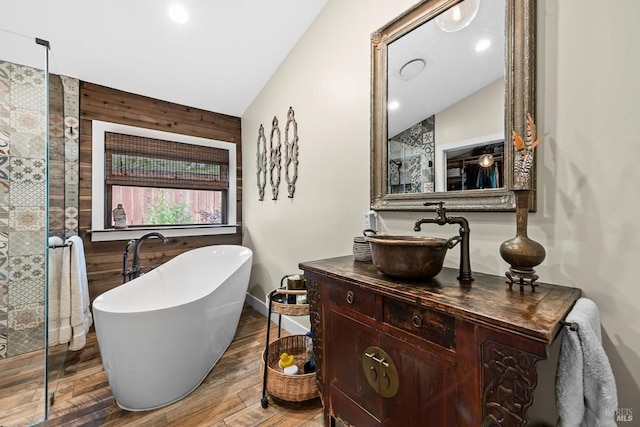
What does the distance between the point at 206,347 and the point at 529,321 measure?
72.3 inches

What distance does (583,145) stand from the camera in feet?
3.05

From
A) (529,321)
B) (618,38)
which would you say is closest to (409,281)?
(529,321)

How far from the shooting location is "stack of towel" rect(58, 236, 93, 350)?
1994 millimetres

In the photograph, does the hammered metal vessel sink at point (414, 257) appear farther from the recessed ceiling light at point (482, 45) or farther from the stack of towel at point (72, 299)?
the stack of towel at point (72, 299)

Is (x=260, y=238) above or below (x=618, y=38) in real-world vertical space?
below

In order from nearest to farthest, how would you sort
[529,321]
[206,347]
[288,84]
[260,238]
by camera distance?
[529,321] → [206,347] → [288,84] → [260,238]

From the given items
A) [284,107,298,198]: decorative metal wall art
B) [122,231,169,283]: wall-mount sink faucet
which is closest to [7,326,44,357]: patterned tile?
A: [122,231,169,283]: wall-mount sink faucet

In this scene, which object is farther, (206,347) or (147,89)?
(147,89)

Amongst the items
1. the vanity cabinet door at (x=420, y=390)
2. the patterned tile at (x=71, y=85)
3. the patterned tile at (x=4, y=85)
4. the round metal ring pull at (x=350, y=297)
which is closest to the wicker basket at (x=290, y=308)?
the round metal ring pull at (x=350, y=297)

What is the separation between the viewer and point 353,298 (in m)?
1.11

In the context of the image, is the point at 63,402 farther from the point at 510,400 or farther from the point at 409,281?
the point at 510,400

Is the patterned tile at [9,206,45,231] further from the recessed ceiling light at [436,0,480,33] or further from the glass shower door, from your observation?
the recessed ceiling light at [436,0,480,33]

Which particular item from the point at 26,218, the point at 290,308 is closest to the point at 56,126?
the point at 26,218

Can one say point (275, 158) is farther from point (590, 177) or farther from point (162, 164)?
point (590, 177)
